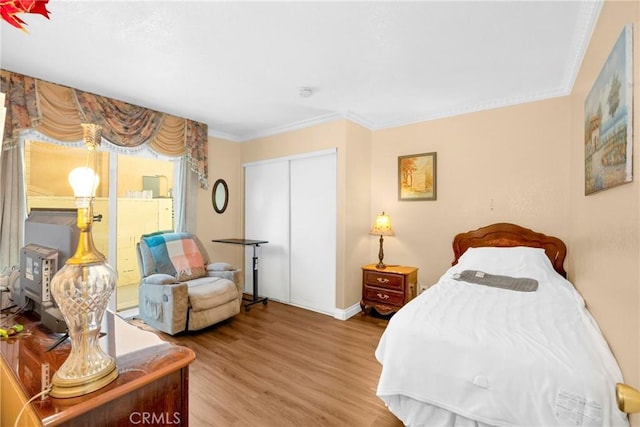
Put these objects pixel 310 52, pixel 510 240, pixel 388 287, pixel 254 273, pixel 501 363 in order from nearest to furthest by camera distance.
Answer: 1. pixel 501 363
2. pixel 310 52
3. pixel 510 240
4. pixel 388 287
5. pixel 254 273

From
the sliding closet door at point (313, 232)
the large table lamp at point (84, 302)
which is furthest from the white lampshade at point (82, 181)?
the sliding closet door at point (313, 232)

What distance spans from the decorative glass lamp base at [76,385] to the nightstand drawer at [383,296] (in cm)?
305

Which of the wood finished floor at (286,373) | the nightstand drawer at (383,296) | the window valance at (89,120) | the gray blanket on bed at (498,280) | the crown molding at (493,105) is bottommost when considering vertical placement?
the wood finished floor at (286,373)

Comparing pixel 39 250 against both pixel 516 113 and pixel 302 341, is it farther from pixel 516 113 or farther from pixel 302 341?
pixel 516 113

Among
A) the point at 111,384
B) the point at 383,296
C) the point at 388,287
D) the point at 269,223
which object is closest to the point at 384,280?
the point at 388,287

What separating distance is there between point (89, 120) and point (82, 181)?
109 inches

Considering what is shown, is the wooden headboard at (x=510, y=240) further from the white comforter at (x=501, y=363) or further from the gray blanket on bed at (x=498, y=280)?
the white comforter at (x=501, y=363)

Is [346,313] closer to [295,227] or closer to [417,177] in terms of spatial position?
[295,227]

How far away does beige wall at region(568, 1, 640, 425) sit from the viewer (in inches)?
50.1

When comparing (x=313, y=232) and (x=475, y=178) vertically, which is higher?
(x=475, y=178)

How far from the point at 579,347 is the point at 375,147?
3.19m

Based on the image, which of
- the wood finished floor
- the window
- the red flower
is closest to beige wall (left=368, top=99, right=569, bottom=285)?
the wood finished floor

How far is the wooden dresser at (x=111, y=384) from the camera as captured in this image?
865mm

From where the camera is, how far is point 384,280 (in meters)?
3.64
